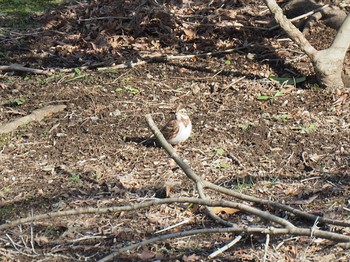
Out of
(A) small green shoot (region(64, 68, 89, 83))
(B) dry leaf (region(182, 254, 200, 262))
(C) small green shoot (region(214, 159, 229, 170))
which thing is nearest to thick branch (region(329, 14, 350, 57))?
(C) small green shoot (region(214, 159, 229, 170))

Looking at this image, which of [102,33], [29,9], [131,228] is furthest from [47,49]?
[131,228]

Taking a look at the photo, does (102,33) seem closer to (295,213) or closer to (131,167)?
(131,167)

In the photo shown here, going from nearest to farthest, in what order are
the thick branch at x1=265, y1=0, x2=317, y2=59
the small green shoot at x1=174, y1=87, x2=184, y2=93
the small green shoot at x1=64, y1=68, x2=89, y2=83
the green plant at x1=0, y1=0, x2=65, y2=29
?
1. the thick branch at x1=265, y1=0, x2=317, y2=59
2. the small green shoot at x1=174, y1=87, x2=184, y2=93
3. the small green shoot at x1=64, y1=68, x2=89, y2=83
4. the green plant at x1=0, y1=0, x2=65, y2=29

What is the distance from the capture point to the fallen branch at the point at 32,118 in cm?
692

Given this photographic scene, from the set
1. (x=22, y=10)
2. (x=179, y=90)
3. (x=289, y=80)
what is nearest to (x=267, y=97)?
(x=289, y=80)

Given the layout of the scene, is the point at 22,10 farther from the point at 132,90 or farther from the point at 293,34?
the point at 293,34

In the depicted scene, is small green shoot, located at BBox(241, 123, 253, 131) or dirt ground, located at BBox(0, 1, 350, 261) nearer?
dirt ground, located at BBox(0, 1, 350, 261)

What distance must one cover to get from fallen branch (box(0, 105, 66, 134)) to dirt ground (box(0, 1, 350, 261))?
79mm

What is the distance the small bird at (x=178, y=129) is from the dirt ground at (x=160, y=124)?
0.12m

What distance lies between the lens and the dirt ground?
5.15 m

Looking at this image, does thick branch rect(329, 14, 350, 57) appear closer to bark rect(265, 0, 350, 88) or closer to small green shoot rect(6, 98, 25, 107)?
bark rect(265, 0, 350, 88)

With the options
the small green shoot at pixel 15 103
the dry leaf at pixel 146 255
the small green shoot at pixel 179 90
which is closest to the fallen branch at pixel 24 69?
the small green shoot at pixel 15 103

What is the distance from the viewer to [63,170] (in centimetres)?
616

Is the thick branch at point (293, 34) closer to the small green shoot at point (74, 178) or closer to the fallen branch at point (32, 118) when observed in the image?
the fallen branch at point (32, 118)
